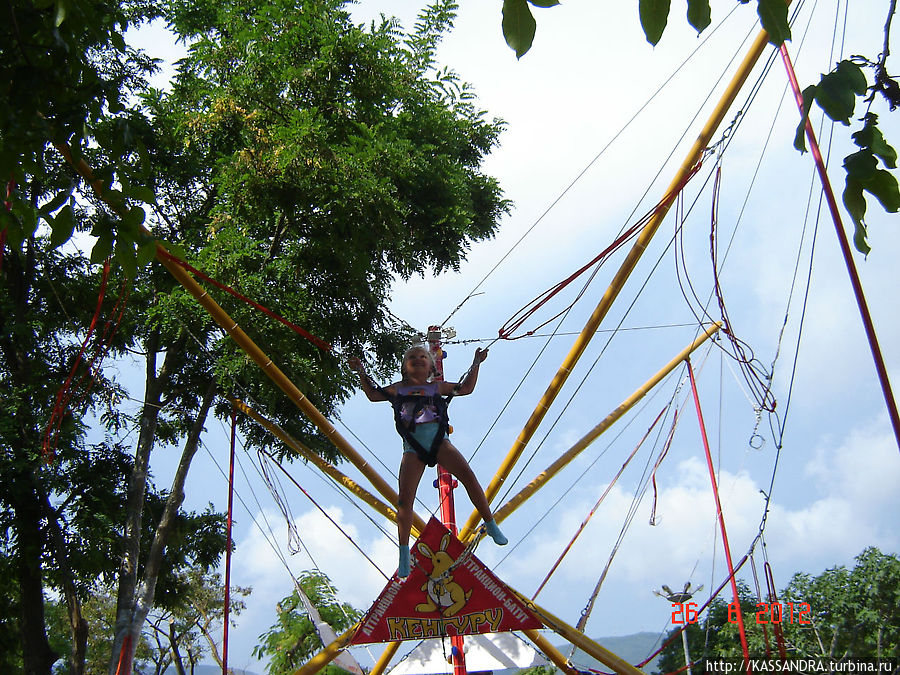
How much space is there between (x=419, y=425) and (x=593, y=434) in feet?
8.21

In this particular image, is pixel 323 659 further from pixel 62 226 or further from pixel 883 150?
pixel 883 150

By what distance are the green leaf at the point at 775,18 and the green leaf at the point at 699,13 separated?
0.11 m

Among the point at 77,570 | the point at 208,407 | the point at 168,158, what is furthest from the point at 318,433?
the point at 168,158

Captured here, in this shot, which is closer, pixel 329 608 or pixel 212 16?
pixel 212 16

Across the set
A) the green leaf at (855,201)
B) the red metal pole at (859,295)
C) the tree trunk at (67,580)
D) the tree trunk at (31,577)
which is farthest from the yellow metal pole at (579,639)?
the tree trunk at (31,577)

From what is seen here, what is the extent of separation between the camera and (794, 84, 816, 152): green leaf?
174cm

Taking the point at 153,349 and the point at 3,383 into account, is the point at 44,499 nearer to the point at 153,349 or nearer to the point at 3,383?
the point at 3,383

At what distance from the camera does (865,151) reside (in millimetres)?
1876

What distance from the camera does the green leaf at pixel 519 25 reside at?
1859 mm

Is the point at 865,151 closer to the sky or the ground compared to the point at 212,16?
closer to the ground

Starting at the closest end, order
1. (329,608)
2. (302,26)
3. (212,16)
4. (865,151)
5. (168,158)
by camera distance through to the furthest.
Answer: (865,151)
(302,26)
(168,158)
(212,16)
(329,608)

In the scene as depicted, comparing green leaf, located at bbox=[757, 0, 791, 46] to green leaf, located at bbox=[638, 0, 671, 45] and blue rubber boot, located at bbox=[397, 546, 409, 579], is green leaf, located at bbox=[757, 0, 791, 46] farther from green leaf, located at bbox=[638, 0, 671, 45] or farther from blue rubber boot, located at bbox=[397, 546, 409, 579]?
blue rubber boot, located at bbox=[397, 546, 409, 579]

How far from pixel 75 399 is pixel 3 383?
97 cm
